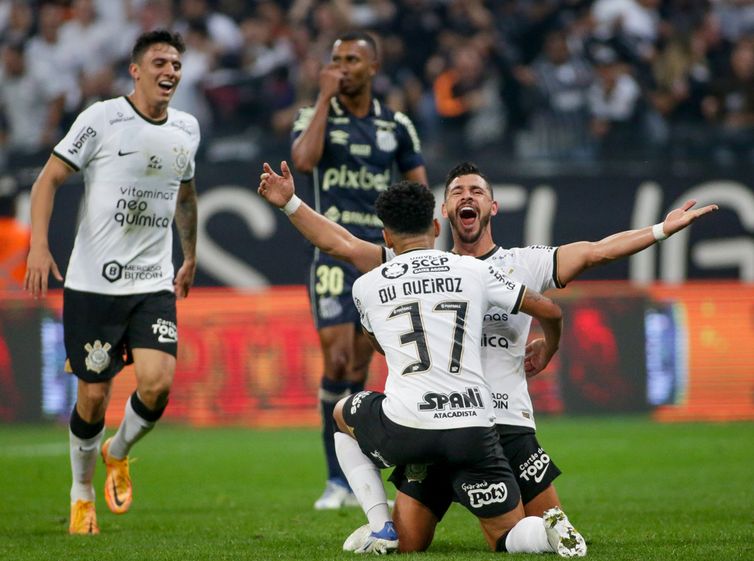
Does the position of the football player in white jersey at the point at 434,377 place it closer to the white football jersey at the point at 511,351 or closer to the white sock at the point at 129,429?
the white football jersey at the point at 511,351

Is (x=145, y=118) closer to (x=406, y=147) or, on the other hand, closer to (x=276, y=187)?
(x=276, y=187)

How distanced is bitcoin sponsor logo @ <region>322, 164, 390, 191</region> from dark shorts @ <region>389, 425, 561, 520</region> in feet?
10.6

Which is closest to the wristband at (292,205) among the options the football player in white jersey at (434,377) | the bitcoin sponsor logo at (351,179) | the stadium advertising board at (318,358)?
the football player in white jersey at (434,377)

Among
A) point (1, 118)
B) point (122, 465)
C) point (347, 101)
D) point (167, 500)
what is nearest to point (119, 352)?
point (122, 465)

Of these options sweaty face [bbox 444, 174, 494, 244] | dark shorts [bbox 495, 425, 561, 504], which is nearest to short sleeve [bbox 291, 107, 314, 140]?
sweaty face [bbox 444, 174, 494, 244]

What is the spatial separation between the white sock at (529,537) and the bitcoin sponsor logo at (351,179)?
3.95 meters

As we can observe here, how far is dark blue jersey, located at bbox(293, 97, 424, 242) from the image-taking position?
31.4ft

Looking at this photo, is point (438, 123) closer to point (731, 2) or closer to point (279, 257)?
point (279, 257)

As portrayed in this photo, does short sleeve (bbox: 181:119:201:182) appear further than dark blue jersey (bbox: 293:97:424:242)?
No

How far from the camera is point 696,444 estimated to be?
13.3 meters

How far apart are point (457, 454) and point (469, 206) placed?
141 cm

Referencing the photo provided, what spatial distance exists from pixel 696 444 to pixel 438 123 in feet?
18.4

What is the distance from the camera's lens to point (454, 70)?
671 inches

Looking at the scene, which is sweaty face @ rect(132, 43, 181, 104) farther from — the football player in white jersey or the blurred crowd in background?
the blurred crowd in background
